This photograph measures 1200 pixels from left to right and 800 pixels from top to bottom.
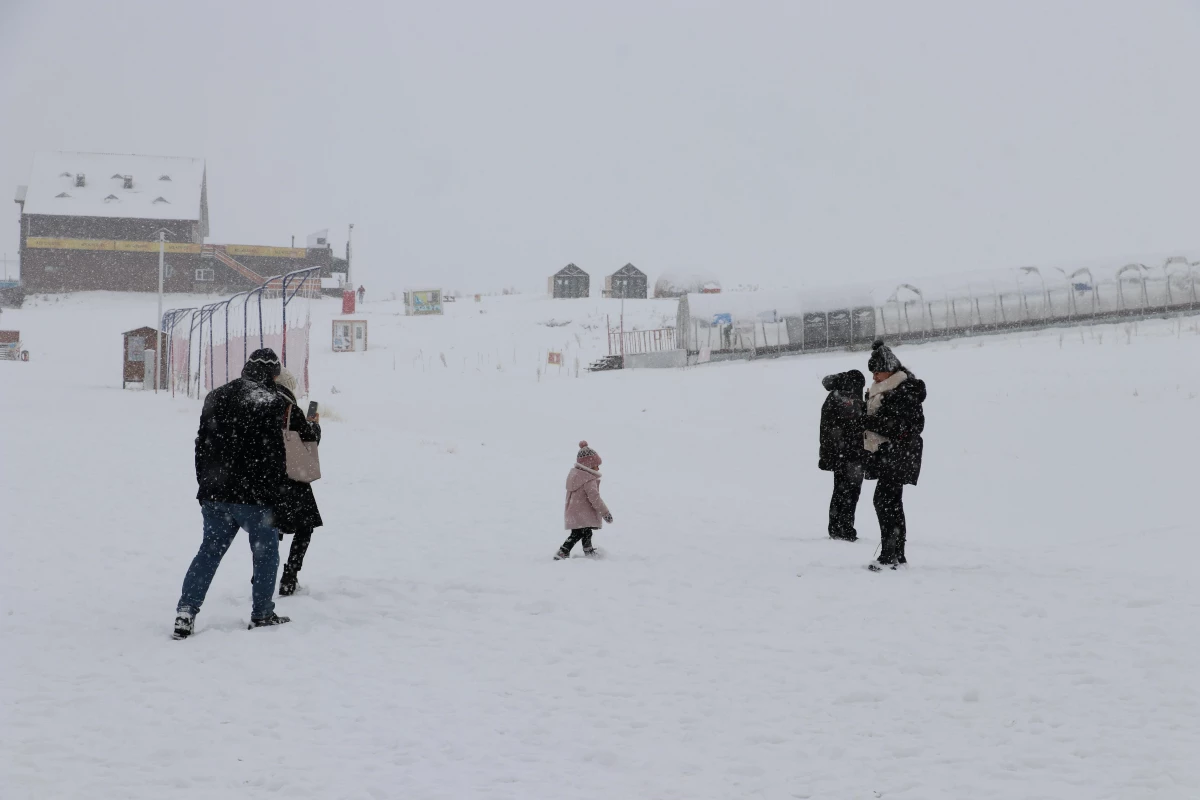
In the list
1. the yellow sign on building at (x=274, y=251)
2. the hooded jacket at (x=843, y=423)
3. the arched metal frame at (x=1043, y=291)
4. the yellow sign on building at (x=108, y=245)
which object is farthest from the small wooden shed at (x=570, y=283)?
the hooded jacket at (x=843, y=423)

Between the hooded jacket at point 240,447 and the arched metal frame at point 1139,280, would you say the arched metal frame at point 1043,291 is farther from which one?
the hooded jacket at point 240,447

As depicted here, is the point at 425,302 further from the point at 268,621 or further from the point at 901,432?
the point at 268,621

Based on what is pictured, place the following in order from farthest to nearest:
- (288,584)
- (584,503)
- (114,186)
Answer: (114,186)
(584,503)
(288,584)

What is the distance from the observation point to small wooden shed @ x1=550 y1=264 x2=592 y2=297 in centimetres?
6159

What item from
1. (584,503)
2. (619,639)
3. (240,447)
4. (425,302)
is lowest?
(619,639)

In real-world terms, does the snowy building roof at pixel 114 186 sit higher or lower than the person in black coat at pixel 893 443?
higher

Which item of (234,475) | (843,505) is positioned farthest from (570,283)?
(234,475)

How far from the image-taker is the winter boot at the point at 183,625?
6012 mm

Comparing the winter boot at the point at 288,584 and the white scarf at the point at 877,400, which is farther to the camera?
the white scarf at the point at 877,400

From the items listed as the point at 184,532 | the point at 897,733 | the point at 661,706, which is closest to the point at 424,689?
the point at 661,706

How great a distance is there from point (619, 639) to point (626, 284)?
58.0 m

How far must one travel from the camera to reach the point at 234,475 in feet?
19.6

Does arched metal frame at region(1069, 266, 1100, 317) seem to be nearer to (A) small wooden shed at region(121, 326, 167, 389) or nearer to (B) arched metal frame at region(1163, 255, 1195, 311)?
(B) arched metal frame at region(1163, 255, 1195, 311)

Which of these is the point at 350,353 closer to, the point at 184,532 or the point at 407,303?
the point at 407,303
